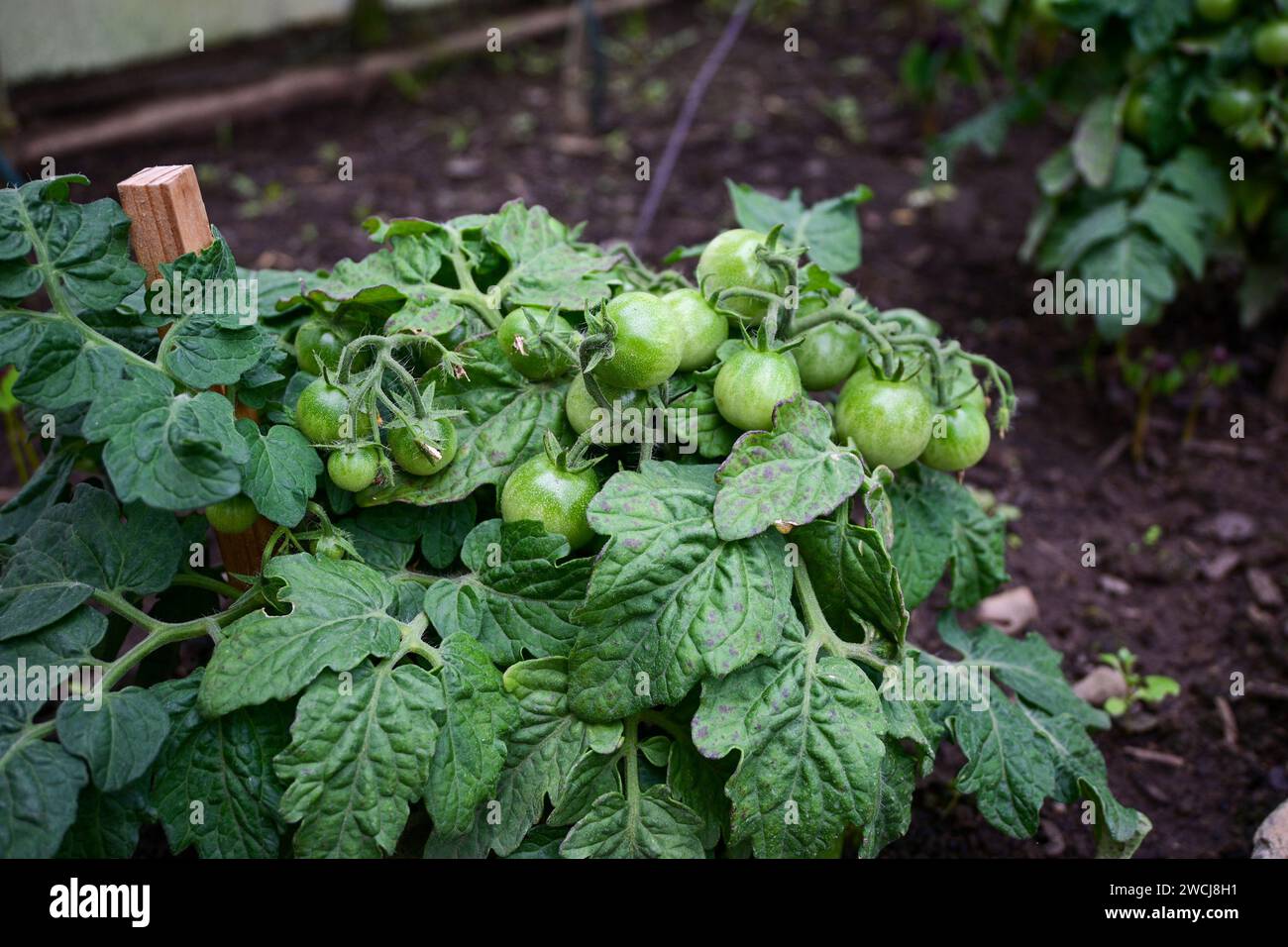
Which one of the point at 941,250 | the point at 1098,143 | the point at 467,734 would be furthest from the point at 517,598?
the point at 941,250

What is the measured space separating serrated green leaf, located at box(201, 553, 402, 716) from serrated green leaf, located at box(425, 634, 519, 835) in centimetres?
10

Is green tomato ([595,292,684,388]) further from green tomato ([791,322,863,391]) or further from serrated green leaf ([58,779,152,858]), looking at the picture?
serrated green leaf ([58,779,152,858])

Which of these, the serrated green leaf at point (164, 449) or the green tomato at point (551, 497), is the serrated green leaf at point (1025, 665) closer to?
the green tomato at point (551, 497)

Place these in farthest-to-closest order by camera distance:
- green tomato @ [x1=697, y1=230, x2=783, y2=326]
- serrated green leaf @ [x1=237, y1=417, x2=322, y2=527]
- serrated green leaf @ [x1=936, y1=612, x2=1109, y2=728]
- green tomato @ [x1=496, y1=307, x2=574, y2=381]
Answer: serrated green leaf @ [x1=936, y1=612, x2=1109, y2=728]
green tomato @ [x1=697, y1=230, x2=783, y2=326]
green tomato @ [x1=496, y1=307, x2=574, y2=381]
serrated green leaf @ [x1=237, y1=417, x2=322, y2=527]

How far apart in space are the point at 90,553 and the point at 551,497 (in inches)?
27.3

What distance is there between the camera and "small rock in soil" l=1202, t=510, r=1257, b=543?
290cm

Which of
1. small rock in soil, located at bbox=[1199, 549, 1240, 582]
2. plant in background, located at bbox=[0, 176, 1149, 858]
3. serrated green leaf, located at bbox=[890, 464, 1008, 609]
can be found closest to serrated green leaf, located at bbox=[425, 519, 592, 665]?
→ plant in background, located at bbox=[0, 176, 1149, 858]

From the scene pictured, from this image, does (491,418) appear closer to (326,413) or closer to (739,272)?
(326,413)

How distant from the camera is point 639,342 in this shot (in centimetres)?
151

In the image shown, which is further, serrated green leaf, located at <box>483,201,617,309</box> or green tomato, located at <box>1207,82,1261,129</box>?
green tomato, located at <box>1207,82,1261,129</box>

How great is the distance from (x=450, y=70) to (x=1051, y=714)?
4.62 metres

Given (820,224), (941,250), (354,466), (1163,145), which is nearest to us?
(354,466)
